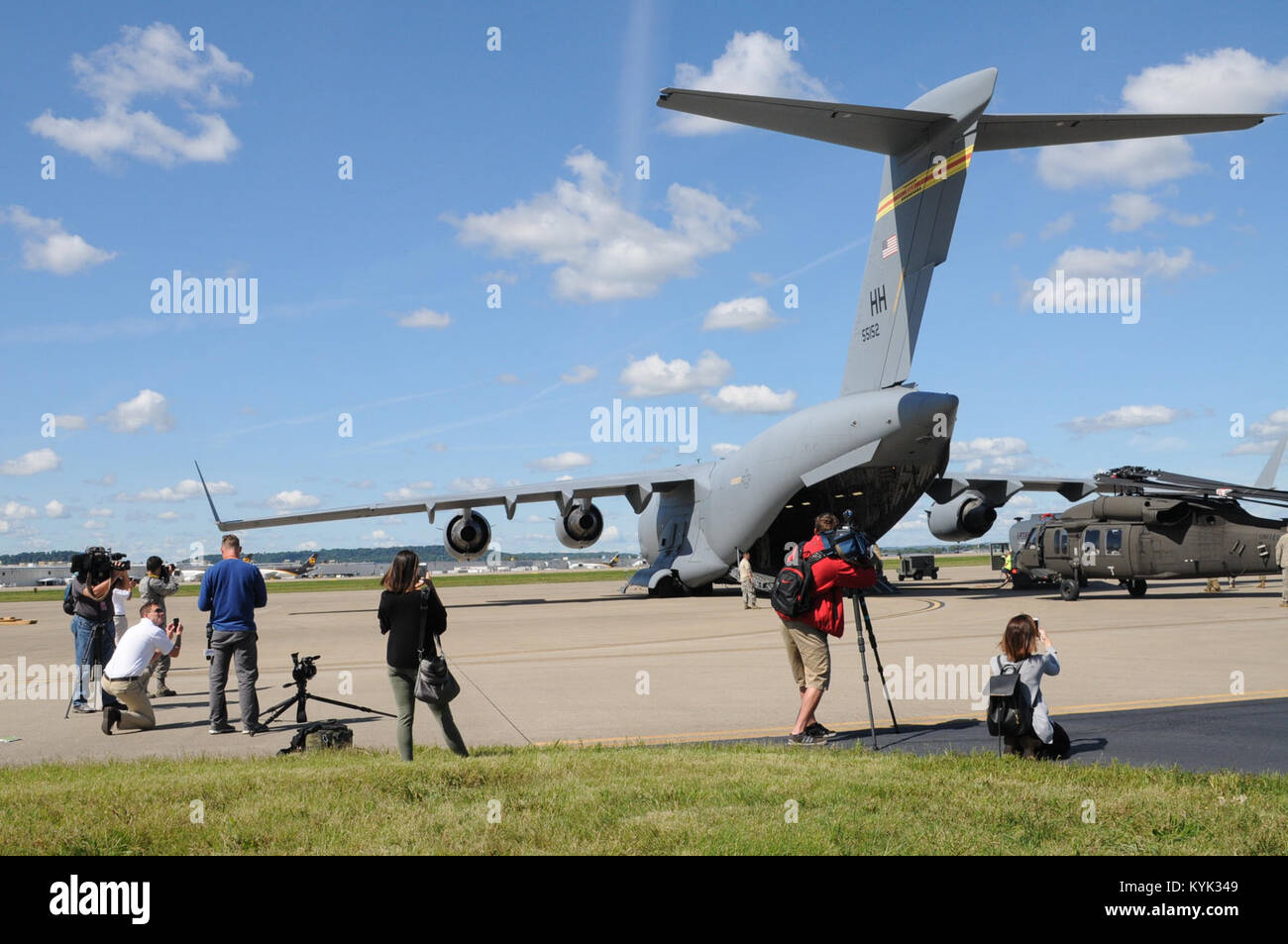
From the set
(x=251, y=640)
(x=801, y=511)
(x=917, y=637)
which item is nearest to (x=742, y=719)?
(x=251, y=640)

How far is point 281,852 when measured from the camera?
17.0ft

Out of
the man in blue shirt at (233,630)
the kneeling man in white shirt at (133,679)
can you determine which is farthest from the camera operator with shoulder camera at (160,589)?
the man in blue shirt at (233,630)

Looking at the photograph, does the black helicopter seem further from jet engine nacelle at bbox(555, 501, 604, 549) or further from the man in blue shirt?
the man in blue shirt

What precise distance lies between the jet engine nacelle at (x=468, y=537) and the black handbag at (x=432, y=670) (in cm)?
2520

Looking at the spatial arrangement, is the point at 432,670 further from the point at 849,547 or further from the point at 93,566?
the point at 93,566

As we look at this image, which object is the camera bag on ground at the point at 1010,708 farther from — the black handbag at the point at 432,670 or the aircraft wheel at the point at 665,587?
the aircraft wheel at the point at 665,587

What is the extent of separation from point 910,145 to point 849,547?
1537cm

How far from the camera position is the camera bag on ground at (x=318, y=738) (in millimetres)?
8250

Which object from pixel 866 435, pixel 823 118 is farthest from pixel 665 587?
pixel 823 118

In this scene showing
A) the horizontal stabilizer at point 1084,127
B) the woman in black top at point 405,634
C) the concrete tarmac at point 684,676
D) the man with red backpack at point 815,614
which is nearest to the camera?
the woman in black top at point 405,634

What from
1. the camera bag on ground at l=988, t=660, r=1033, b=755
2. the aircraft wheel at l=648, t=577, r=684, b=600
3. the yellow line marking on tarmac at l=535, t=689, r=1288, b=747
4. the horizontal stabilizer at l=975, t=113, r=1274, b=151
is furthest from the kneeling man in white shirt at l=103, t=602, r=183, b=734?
→ the aircraft wheel at l=648, t=577, r=684, b=600

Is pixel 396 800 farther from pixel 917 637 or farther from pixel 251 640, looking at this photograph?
pixel 917 637

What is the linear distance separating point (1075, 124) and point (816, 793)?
1604 cm

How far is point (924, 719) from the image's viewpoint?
9617mm
